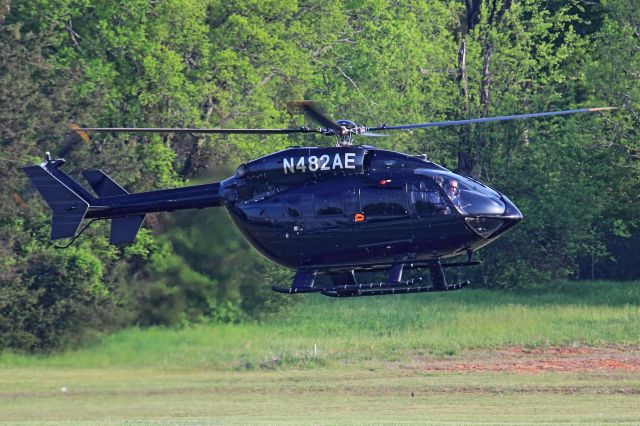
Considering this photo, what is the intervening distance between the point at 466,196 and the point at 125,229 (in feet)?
20.7

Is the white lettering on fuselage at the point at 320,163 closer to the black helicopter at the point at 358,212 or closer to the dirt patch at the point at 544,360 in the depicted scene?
the black helicopter at the point at 358,212

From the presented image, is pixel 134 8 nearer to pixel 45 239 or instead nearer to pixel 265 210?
pixel 45 239

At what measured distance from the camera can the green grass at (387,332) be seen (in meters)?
32.4

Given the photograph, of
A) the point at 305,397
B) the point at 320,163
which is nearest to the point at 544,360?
the point at 305,397

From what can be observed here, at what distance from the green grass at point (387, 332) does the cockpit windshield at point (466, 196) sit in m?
8.88

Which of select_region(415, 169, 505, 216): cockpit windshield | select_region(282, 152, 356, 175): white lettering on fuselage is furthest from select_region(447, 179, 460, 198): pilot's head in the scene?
select_region(282, 152, 356, 175): white lettering on fuselage

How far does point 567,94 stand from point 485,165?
16.0ft

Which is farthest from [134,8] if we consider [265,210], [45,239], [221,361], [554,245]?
[265,210]

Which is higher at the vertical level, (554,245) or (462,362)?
(554,245)

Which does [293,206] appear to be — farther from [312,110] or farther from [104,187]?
[104,187]

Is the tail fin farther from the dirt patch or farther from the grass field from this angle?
the dirt patch

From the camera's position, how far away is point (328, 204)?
81.6 feet

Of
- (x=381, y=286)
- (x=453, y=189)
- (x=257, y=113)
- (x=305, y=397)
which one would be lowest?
(x=305, y=397)

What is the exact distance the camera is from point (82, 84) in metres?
43.1
